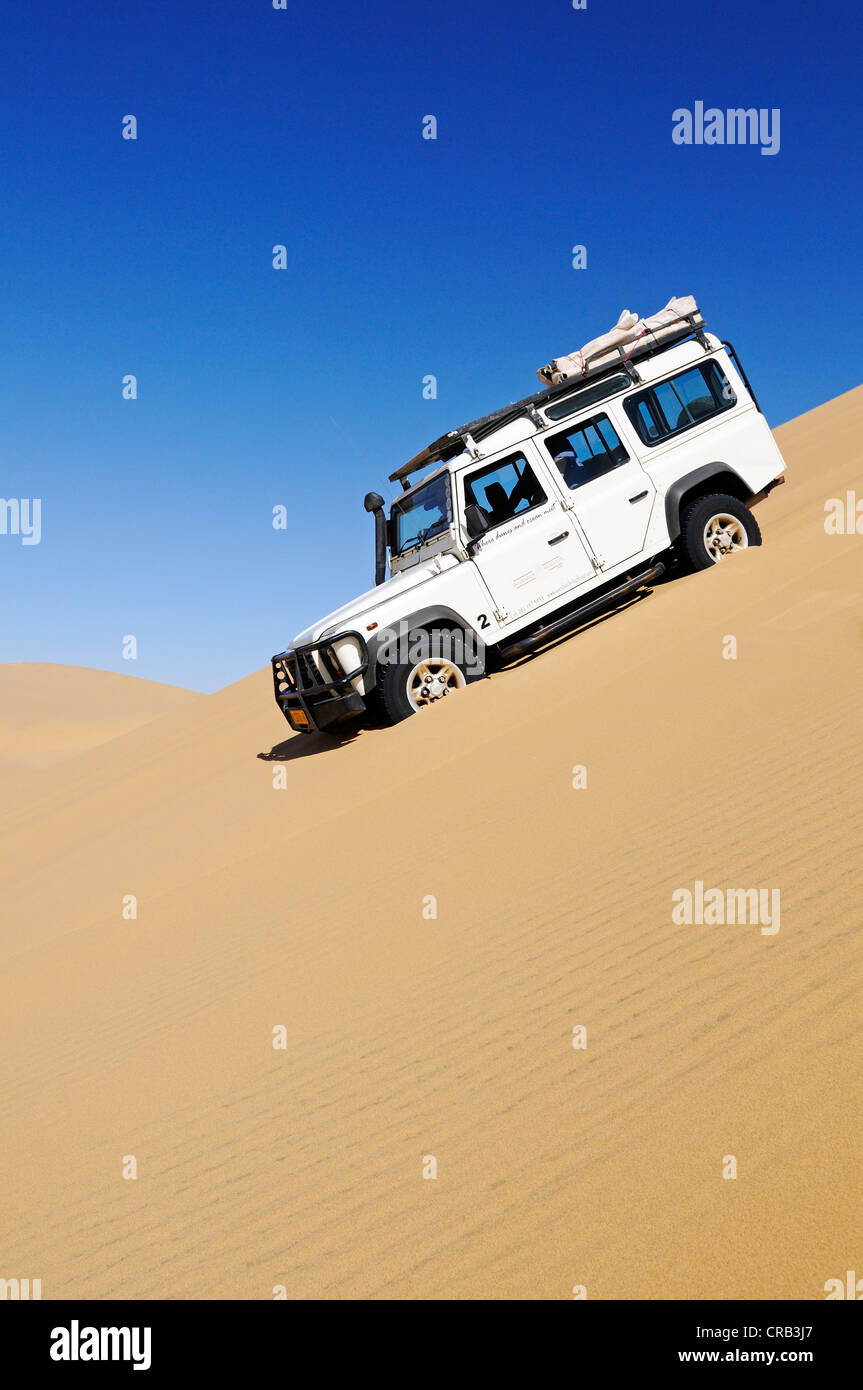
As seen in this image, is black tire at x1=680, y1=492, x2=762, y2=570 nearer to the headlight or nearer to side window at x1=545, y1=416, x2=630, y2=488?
side window at x1=545, y1=416, x2=630, y2=488

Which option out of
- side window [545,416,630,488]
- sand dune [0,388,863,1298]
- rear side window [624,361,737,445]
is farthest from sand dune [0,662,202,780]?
sand dune [0,388,863,1298]

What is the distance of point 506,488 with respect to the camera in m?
9.37

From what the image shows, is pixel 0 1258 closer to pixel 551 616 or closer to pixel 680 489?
pixel 551 616

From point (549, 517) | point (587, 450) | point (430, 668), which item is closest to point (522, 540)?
point (549, 517)

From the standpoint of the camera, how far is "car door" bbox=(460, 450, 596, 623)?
9078 millimetres

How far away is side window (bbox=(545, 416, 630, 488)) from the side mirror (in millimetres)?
1076

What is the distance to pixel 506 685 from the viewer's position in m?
8.57

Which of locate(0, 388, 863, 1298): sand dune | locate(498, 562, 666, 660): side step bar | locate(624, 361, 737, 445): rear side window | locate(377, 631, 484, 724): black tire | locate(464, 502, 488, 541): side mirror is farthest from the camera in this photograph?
locate(624, 361, 737, 445): rear side window

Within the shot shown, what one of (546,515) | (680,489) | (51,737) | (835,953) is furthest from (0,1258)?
(51,737)

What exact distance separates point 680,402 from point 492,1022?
26.1 feet

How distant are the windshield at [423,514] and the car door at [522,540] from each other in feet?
0.87

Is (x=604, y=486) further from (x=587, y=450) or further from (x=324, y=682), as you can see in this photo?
(x=324, y=682)

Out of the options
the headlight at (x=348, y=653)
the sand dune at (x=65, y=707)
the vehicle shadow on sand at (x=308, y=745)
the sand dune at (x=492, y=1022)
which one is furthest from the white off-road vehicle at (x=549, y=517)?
the sand dune at (x=65, y=707)

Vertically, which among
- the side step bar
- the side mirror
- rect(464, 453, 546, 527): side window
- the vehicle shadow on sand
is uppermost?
rect(464, 453, 546, 527): side window
